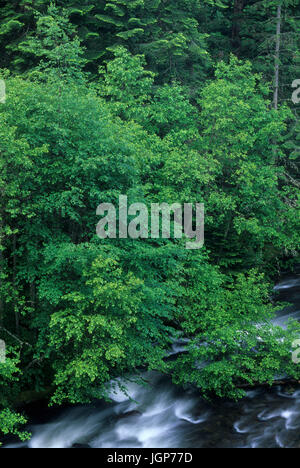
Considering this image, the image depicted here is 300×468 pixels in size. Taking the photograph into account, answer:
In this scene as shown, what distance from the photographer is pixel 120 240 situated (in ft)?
Answer: 43.5

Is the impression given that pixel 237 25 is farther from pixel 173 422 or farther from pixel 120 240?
Result: pixel 173 422

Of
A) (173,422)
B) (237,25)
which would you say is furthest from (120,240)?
(237,25)

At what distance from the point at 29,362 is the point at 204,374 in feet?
16.1

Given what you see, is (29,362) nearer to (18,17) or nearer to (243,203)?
(243,203)

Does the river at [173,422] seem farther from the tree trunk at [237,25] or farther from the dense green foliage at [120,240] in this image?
the tree trunk at [237,25]

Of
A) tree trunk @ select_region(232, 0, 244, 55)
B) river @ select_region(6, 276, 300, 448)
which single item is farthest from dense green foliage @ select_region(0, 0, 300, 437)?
tree trunk @ select_region(232, 0, 244, 55)

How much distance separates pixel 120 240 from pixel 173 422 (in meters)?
5.31

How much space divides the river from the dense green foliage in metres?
0.56

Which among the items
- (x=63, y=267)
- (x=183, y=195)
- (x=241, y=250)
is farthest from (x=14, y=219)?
(x=241, y=250)

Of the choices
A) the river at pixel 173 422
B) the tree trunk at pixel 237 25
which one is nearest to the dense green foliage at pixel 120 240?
the river at pixel 173 422

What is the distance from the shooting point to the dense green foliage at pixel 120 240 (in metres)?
12.2

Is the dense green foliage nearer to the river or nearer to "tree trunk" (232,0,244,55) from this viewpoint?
the river

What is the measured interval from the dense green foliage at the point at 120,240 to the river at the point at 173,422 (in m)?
0.56

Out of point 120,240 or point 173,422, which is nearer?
point 120,240
